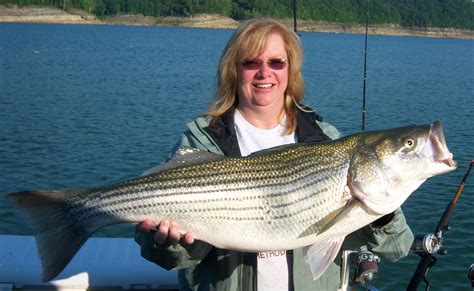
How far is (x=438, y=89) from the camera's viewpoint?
34125mm

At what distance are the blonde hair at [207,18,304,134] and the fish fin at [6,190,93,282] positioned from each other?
1221 mm

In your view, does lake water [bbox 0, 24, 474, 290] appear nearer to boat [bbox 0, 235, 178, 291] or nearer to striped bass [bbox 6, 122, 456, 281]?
boat [bbox 0, 235, 178, 291]

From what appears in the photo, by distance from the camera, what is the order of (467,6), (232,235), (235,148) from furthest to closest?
(467,6) → (235,148) → (232,235)

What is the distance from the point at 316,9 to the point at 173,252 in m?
153

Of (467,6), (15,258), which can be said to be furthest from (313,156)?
(467,6)

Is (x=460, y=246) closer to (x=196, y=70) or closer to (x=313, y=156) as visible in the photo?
(x=313, y=156)

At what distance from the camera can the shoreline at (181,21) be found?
113750 mm

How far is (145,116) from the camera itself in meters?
21.8

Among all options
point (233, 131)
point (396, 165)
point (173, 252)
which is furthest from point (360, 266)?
point (173, 252)

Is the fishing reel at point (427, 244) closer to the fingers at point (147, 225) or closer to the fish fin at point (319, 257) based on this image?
the fish fin at point (319, 257)

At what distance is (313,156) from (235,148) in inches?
22.0

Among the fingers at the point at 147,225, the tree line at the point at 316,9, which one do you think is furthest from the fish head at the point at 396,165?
the tree line at the point at 316,9

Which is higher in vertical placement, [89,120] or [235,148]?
[235,148]

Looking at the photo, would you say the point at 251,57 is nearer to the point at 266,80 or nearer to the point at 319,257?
the point at 266,80
